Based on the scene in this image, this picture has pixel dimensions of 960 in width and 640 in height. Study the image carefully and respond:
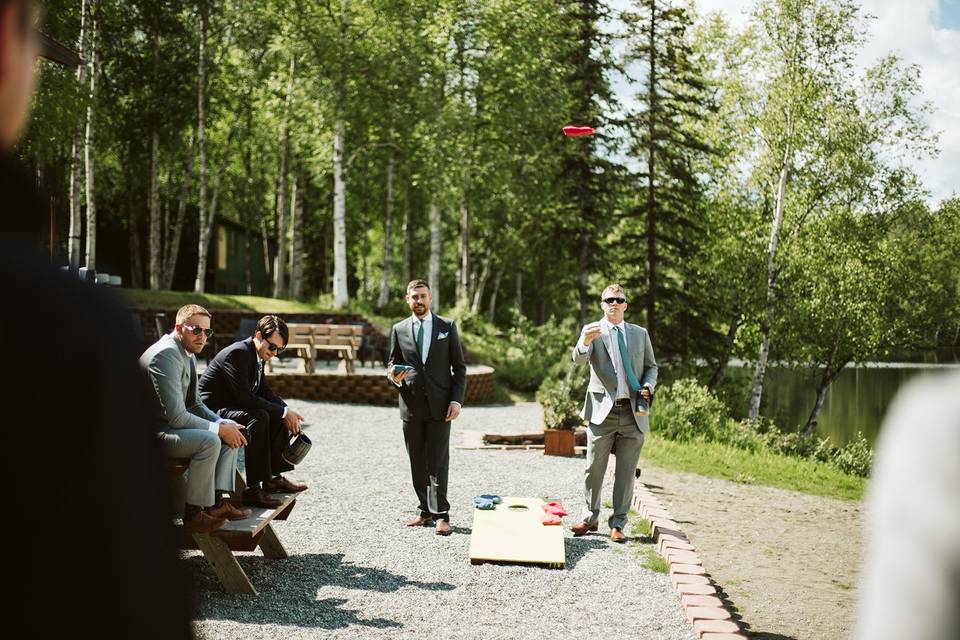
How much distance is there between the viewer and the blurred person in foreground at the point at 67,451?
0.70 meters

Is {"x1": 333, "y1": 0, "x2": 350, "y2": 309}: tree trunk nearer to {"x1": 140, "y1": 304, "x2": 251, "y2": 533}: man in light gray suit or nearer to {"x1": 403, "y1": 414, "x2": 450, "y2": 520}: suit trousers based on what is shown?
{"x1": 403, "y1": 414, "x2": 450, "y2": 520}: suit trousers

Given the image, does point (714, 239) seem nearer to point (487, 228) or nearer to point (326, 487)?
point (487, 228)

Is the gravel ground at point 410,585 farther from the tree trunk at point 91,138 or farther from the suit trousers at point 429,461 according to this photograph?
the tree trunk at point 91,138

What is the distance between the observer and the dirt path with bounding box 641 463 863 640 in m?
6.60

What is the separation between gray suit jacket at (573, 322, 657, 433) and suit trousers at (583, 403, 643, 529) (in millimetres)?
77

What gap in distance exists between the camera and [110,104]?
31.0 metres

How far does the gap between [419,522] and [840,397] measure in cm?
3903

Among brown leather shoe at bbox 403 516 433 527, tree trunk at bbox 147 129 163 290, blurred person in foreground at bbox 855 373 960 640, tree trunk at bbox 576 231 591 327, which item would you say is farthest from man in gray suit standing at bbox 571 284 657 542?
tree trunk at bbox 147 129 163 290

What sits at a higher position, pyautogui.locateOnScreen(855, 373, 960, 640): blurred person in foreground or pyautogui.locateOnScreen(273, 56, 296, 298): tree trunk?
pyautogui.locateOnScreen(273, 56, 296, 298): tree trunk

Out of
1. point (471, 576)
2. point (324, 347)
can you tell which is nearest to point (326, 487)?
point (471, 576)

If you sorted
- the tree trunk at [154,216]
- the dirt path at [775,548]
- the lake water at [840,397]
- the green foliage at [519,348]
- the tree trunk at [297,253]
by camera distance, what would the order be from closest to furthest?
1. the dirt path at [775,548]
2. the green foliage at [519,348]
3. the tree trunk at [297,253]
4. the tree trunk at [154,216]
5. the lake water at [840,397]

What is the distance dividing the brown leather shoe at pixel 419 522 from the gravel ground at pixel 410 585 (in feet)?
0.30

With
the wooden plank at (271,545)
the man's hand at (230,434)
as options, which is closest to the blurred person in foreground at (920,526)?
the man's hand at (230,434)

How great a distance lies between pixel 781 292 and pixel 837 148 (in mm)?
Answer: 5007
